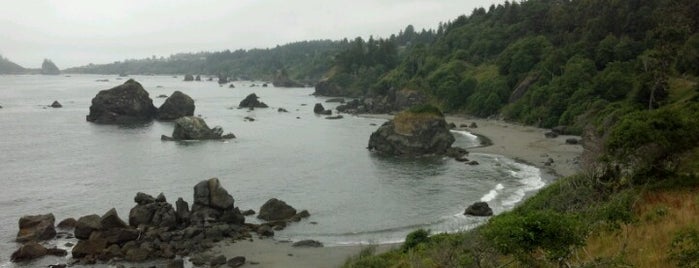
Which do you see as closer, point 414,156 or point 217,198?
point 217,198

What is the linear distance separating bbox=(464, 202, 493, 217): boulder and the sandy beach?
11.6 m

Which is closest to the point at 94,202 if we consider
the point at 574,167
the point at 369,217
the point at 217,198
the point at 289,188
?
the point at 217,198

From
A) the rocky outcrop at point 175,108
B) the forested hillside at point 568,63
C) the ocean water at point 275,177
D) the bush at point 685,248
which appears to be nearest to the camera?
the bush at point 685,248

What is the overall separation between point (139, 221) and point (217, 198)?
279 inches

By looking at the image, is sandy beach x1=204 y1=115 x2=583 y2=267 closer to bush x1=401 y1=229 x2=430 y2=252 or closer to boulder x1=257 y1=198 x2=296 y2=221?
bush x1=401 y1=229 x2=430 y2=252

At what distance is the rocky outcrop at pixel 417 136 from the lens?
86688mm

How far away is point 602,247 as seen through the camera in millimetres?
21000

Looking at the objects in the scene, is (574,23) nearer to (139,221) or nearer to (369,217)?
(369,217)

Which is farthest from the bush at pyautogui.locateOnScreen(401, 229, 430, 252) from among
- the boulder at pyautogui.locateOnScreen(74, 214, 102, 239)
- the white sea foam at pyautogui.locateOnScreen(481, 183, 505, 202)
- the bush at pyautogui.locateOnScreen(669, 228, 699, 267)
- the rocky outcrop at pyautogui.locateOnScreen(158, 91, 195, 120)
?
the rocky outcrop at pyautogui.locateOnScreen(158, 91, 195, 120)

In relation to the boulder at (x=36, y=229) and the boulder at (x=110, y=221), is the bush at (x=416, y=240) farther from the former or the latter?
the boulder at (x=36, y=229)

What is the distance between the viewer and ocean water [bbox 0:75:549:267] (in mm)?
52250

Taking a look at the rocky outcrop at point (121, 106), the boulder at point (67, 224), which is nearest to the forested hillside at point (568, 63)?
the boulder at point (67, 224)

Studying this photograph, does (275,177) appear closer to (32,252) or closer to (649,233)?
(32,252)

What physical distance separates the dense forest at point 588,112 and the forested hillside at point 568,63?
288 millimetres
